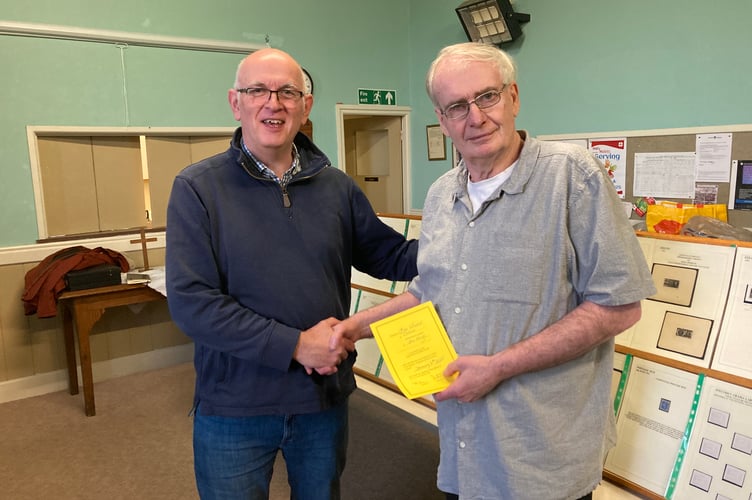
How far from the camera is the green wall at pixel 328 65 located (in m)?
3.58

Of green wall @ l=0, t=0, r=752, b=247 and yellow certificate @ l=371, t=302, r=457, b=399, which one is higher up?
green wall @ l=0, t=0, r=752, b=247

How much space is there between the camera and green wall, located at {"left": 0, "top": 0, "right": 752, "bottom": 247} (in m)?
3.58

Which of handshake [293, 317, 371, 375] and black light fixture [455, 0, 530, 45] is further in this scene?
black light fixture [455, 0, 530, 45]

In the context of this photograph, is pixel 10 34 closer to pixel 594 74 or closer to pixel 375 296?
pixel 375 296

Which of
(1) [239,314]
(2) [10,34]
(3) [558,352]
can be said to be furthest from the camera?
(2) [10,34]

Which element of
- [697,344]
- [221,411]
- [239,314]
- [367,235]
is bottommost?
[221,411]

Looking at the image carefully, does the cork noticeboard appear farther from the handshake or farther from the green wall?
the handshake

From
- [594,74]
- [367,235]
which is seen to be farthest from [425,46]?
[367,235]

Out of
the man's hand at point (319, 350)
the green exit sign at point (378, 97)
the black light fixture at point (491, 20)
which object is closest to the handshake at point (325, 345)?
the man's hand at point (319, 350)

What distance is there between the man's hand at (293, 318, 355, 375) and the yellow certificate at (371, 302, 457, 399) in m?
0.13

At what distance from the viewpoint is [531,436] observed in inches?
45.1

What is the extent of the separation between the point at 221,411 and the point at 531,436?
0.74 m

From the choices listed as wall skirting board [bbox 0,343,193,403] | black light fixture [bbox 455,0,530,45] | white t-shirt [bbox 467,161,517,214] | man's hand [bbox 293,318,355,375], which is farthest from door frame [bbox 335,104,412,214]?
white t-shirt [bbox 467,161,517,214]

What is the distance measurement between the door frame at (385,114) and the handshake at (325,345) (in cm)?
355
